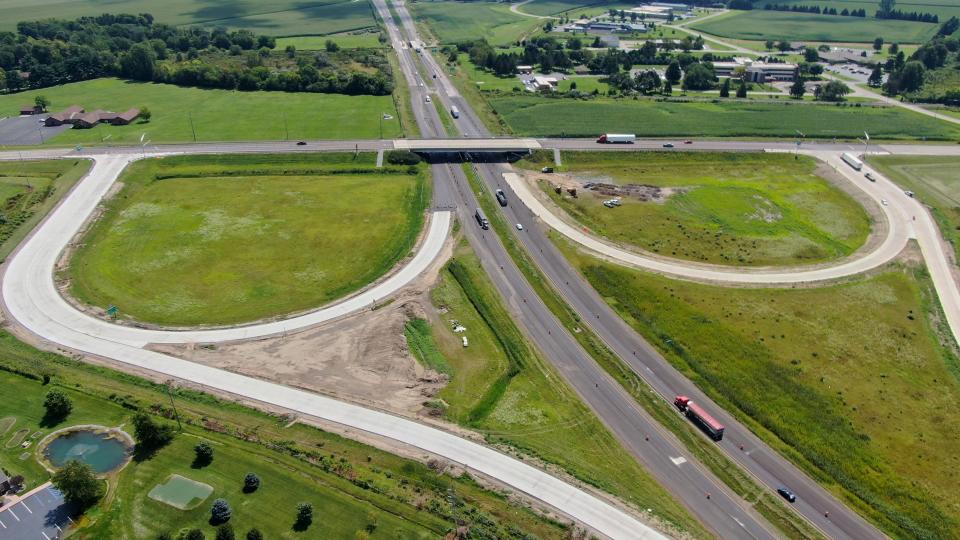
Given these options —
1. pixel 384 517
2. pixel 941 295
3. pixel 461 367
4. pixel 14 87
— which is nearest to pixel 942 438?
pixel 941 295

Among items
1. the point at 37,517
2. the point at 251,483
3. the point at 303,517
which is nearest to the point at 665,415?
the point at 303,517

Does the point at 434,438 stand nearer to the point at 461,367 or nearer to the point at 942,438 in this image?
the point at 461,367

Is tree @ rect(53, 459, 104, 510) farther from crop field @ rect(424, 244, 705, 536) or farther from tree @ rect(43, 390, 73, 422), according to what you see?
crop field @ rect(424, 244, 705, 536)

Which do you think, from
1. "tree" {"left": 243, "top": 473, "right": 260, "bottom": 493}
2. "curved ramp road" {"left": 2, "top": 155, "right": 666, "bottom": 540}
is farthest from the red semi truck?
"tree" {"left": 243, "top": 473, "right": 260, "bottom": 493}

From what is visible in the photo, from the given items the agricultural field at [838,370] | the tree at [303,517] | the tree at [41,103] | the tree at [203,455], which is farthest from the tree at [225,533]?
the tree at [41,103]

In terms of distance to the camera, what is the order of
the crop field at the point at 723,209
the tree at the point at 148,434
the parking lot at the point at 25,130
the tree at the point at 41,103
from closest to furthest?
the tree at the point at 148,434, the crop field at the point at 723,209, the parking lot at the point at 25,130, the tree at the point at 41,103

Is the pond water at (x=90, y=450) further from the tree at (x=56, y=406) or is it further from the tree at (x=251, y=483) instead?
the tree at (x=251, y=483)

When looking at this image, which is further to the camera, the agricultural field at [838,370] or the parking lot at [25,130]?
the parking lot at [25,130]
